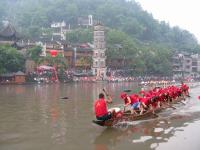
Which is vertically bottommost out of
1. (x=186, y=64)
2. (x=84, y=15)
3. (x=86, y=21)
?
(x=186, y=64)

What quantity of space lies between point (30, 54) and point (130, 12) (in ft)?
386

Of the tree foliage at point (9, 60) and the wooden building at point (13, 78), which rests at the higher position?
the tree foliage at point (9, 60)

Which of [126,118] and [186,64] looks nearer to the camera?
[126,118]

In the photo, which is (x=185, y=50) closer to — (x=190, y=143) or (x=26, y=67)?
(x=26, y=67)

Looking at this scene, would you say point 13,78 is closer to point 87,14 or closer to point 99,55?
point 99,55

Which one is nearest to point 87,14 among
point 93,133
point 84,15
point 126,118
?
point 84,15

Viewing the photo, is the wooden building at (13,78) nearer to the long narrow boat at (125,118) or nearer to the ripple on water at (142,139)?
the long narrow boat at (125,118)

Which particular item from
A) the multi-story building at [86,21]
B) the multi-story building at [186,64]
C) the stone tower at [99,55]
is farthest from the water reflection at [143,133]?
the multi-story building at [86,21]

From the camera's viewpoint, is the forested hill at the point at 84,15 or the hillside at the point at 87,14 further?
A: the forested hill at the point at 84,15

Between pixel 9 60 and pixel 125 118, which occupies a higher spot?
pixel 9 60

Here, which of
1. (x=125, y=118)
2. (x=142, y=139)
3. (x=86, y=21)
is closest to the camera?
(x=142, y=139)

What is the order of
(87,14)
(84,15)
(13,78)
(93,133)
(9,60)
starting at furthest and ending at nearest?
(87,14) < (84,15) < (9,60) < (13,78) < (93,133)

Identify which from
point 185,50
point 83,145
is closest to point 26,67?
point 83,145

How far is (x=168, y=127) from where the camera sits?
62.7 ft
